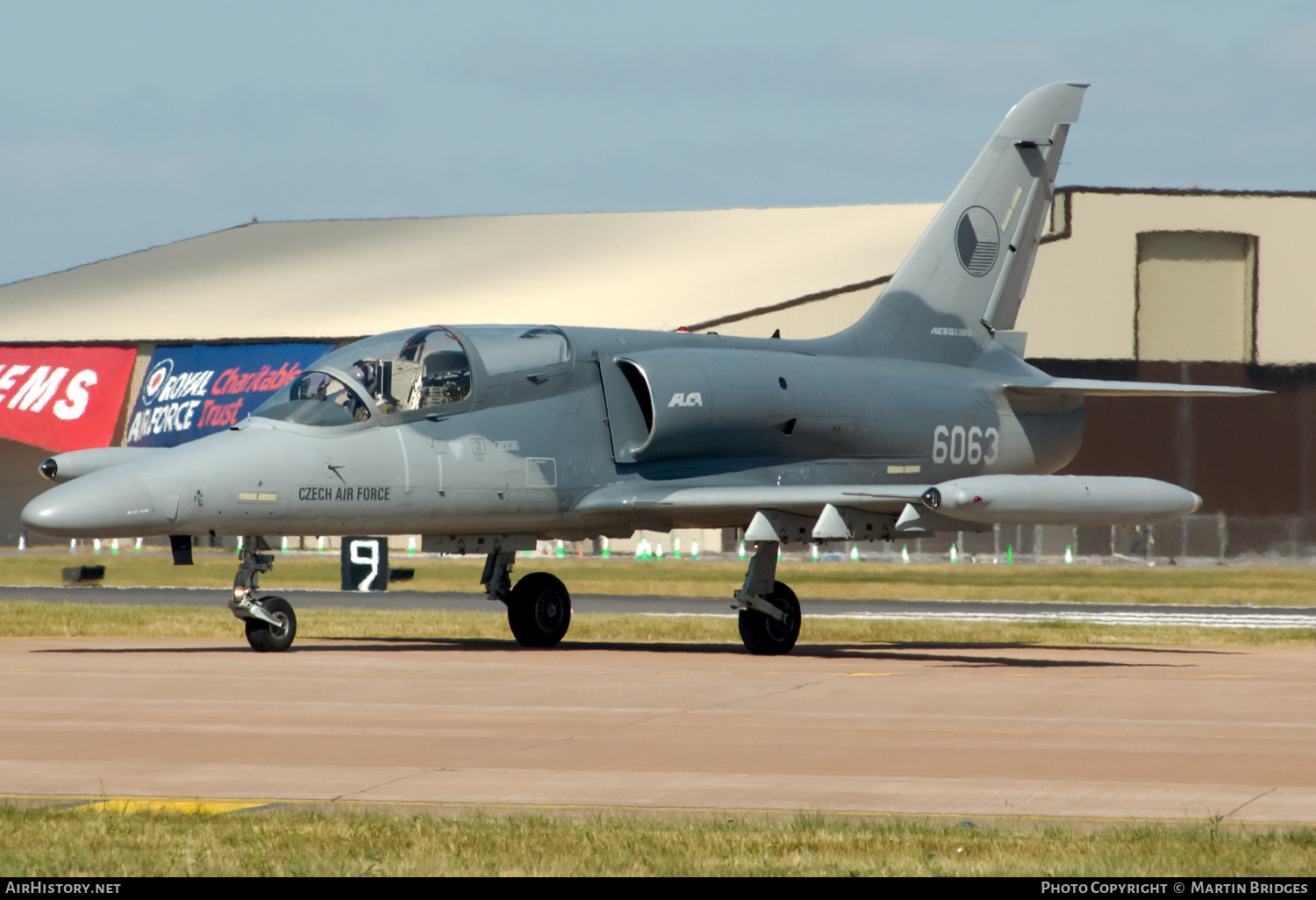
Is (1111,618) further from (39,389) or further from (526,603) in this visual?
(39,389)

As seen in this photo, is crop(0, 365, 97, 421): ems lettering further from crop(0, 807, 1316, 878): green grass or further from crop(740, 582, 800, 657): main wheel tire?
crop(0, 807, 1316, 878): green grass

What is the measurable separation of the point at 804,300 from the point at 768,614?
28.3 metres

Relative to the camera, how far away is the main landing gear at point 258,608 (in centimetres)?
1722

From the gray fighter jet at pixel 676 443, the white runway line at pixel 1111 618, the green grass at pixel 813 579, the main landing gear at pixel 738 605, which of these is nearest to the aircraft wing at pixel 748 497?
the gray fighter jet at pixel 676 443

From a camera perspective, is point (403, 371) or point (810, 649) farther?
point (810, 649)

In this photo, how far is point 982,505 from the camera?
16.8 meters

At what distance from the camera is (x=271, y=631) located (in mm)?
17594

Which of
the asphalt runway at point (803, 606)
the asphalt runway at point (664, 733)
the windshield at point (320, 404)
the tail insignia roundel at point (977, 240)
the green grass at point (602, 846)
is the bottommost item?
the asphalt runway at point (803, 606)

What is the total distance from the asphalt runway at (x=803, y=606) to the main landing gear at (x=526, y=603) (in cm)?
728

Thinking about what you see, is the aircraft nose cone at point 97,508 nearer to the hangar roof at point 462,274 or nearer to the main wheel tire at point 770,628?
the main wheel tire at point 770,628

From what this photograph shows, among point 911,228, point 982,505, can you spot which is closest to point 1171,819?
point 982,505

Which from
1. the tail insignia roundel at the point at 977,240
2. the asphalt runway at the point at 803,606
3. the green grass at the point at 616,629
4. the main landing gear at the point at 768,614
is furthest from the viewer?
the asphalt runway at the point at 803,606

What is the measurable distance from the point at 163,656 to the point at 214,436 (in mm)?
2357

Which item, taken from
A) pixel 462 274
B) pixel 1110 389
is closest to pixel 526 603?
pixel 1110 389
